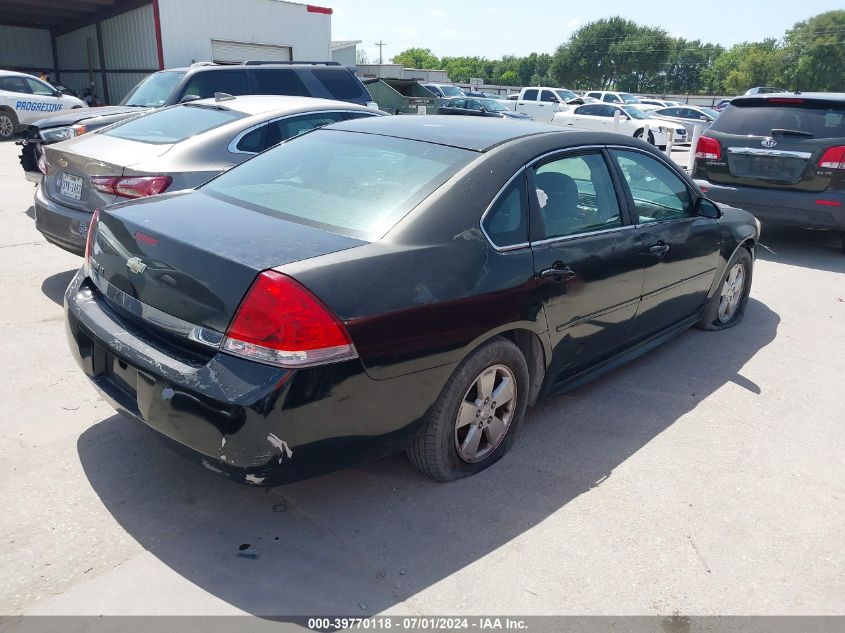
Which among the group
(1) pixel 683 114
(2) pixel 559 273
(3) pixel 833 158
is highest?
(3) pixel 833 158

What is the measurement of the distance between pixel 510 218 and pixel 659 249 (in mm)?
1371

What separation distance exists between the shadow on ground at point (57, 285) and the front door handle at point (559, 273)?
12.9 ft

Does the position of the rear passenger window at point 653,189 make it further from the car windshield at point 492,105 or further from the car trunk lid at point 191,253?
the car windshield at point 492,105

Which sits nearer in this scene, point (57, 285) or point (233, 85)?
point (57, 285)

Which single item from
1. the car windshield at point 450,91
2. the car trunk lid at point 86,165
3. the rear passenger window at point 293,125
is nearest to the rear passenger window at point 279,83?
the rear passenger window at point 293,125

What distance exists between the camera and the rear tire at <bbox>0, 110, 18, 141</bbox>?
17141mm

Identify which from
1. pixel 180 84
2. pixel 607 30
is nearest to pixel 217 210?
pixel 180 84

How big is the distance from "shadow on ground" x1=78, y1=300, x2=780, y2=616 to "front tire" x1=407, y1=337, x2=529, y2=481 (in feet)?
0.36

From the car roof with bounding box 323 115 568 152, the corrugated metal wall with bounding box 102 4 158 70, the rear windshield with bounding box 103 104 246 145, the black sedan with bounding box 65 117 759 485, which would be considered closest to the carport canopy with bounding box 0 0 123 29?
the corrugated metal wall with bounding box 102 4 158 70

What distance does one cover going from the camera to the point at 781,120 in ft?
25.6

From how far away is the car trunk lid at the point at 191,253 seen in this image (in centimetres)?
257

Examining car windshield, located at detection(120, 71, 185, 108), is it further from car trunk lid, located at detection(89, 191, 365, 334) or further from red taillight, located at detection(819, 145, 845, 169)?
red taillight, located at detection(819, 145, 845, 169)

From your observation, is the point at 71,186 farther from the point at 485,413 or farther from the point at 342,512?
the point at 485,413

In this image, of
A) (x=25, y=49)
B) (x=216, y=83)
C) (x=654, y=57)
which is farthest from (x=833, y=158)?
(x=654, y=57)
